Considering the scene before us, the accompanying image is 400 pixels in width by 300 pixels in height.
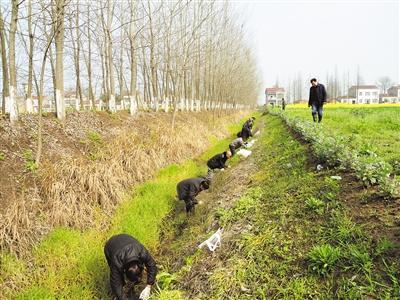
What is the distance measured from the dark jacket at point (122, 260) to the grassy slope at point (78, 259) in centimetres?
60

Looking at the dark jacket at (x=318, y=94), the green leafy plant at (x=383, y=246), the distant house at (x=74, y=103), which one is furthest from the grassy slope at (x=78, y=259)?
the distant house at (x=74, y=103)

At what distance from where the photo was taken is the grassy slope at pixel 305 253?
125 inches

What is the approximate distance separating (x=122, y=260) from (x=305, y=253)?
250cm

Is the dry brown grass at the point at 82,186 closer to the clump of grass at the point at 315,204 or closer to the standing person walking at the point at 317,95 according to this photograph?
the clump of grass at the point at 315,204

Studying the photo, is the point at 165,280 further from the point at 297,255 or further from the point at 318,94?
the point at 318,94

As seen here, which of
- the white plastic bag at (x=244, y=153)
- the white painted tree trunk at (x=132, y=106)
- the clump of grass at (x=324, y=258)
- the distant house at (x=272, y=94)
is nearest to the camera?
the clump of grass at (x=324, y=258)

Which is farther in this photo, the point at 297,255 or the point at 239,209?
the point at 239,209

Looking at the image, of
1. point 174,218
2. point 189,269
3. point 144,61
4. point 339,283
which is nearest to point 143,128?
point 174,218

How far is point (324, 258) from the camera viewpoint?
3469mm

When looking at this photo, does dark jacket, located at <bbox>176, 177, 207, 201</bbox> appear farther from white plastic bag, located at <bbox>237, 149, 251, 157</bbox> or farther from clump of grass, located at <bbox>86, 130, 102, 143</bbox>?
white plastic bag, located at <bbox>237, 149, 251, 157</bbox>

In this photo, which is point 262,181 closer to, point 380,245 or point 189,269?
point 189,269

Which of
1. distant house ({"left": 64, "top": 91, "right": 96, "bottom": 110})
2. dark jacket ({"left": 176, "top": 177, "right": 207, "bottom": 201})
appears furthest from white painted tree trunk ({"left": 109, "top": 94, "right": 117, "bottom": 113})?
dark jacket ({"left": 176, "top": 177, "right": 207, "bottom": 201})

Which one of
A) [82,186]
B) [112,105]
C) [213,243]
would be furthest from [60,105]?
[213,243]

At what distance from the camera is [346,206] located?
4238mm
